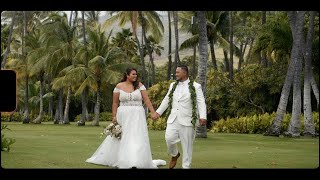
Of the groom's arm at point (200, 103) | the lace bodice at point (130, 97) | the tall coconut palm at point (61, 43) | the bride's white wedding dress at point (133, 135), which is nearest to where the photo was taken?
the groom's arm at point (200, 103)

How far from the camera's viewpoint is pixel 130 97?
882cm

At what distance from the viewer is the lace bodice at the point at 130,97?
347 inches

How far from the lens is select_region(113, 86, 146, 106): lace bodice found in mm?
8812

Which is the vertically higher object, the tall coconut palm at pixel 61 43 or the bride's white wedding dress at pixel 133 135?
the tall coconut palm at pixel 61 43

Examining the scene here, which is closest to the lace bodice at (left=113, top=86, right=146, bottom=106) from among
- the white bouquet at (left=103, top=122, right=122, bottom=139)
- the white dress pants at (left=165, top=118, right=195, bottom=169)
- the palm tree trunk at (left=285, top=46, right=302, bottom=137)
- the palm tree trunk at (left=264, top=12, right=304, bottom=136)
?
the white bouquet at (left=103, top=122, right=122, bottom=139)

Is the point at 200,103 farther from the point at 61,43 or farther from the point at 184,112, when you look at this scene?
the point at 61,43

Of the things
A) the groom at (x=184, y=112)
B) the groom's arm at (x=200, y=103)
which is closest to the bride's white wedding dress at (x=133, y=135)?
the groom at (x=184, y=112)

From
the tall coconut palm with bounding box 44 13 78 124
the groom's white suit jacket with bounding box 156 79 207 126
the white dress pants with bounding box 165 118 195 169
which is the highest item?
the tall coconut palm with bounding box 44 13 78 124

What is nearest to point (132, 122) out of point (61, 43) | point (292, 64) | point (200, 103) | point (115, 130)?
point (115, 130)

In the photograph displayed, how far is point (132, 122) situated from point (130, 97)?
38cm

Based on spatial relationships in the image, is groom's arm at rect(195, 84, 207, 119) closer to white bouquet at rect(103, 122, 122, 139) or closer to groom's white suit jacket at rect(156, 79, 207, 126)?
groom's white suit jacket at rect(156, 79, 207, 126)

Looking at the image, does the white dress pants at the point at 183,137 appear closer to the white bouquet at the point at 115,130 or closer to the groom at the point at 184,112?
the groom at the point at 184,112
